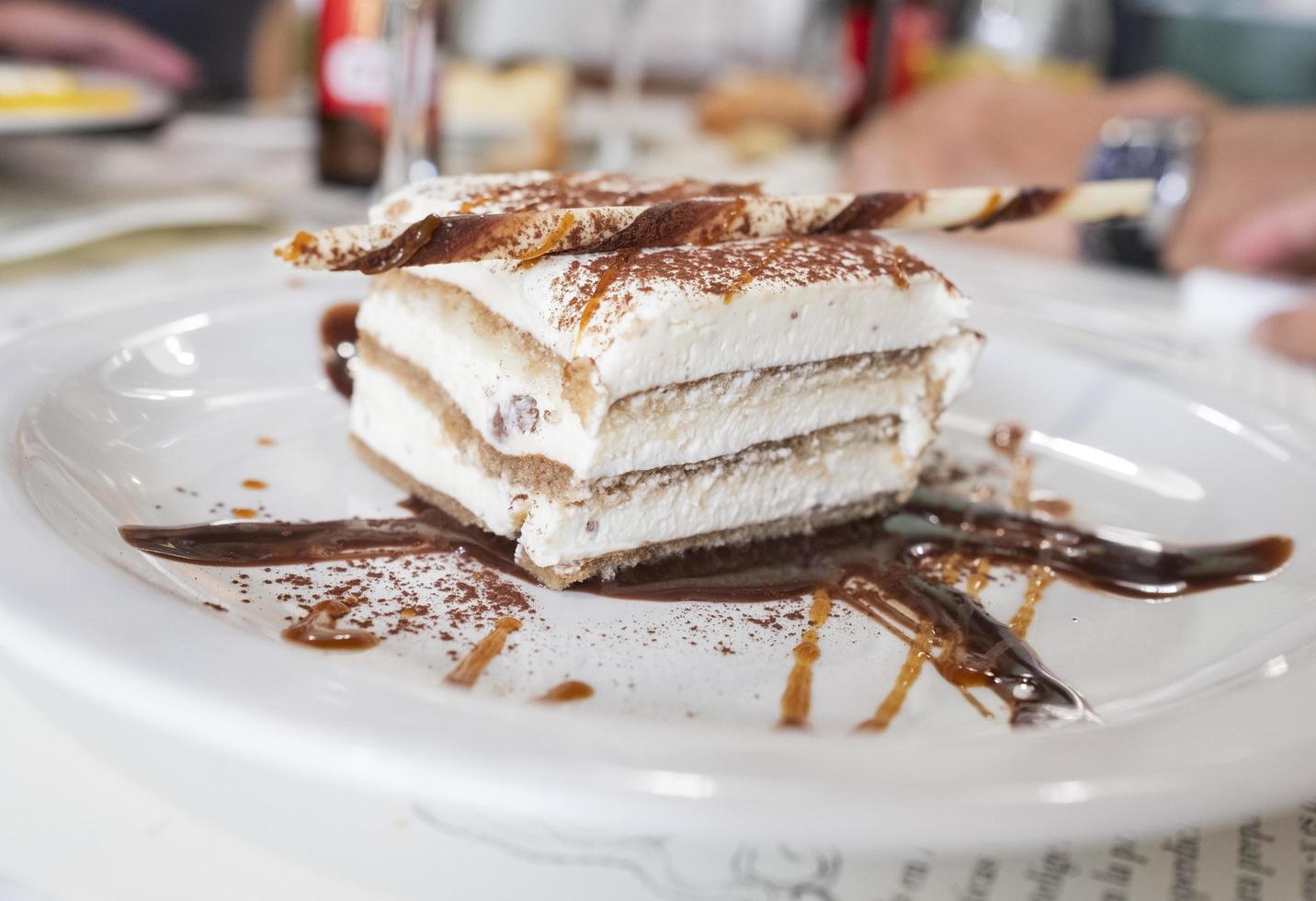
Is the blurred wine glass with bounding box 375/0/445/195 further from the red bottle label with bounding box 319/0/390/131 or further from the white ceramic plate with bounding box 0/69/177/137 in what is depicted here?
the white ceramic plate with bounding box 0/69/177/137

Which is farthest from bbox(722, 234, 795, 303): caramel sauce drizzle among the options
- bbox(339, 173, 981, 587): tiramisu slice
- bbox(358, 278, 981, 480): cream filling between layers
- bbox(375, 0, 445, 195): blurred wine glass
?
bbox(375, 0, 445, 195): blurred wine glass

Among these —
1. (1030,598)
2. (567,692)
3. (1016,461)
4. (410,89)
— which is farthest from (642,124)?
(567,692)

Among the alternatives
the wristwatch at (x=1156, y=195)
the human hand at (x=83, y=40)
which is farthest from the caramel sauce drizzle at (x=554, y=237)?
the human hand at (x=83, y=40)

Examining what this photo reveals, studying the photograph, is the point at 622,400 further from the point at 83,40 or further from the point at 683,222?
the point at 83,40

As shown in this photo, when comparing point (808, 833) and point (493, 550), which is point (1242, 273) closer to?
point (493, 550)

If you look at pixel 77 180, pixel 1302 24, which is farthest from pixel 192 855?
pixel 1302 24
